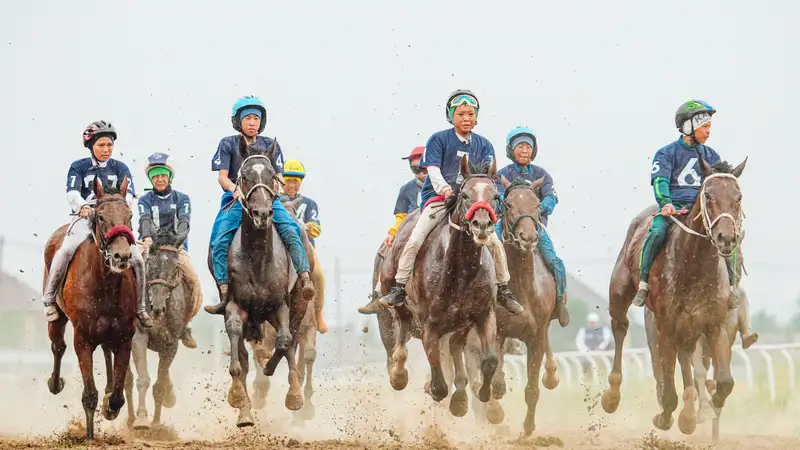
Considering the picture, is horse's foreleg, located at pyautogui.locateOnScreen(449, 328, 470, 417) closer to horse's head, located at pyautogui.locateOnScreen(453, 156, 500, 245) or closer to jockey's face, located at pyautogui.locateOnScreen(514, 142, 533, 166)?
horse's head, located at pyautogui.locateOnScreen(453, 156, 500, 245)

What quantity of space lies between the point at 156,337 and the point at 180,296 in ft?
2.12

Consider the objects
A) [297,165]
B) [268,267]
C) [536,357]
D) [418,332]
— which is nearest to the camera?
[268,267]

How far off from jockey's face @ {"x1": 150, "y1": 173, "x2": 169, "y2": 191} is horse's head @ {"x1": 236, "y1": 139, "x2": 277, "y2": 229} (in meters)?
3.94

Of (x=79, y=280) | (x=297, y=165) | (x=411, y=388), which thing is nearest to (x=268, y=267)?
(x=79, y=280)

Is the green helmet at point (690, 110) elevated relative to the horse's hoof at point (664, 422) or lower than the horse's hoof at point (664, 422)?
elevated

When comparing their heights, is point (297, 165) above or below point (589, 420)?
above

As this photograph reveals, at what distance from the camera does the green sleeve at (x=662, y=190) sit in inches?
579

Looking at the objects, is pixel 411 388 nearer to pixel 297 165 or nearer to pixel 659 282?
pixel 297 165

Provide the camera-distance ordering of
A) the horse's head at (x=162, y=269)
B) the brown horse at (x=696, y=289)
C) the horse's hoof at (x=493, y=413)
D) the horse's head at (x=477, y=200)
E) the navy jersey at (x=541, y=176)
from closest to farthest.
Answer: the horse's head at (x=477, y=200) → the brown horse at (x=696, y=289) → the horse's hoof at (x=493, y=413) → the horse's head at (x=162, y=269) → the navy jersey at (x=541, y=176)

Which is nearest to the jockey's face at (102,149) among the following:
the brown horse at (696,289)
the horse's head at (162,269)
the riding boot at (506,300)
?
the horse's head at (162,269)

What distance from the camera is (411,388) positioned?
25.0m

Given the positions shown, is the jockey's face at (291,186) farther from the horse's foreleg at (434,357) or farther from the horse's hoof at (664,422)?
the horse's hoof at (664,422)

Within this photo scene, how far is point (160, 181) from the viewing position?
57.7 ft

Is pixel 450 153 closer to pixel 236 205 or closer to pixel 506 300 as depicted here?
pixel 506 300
